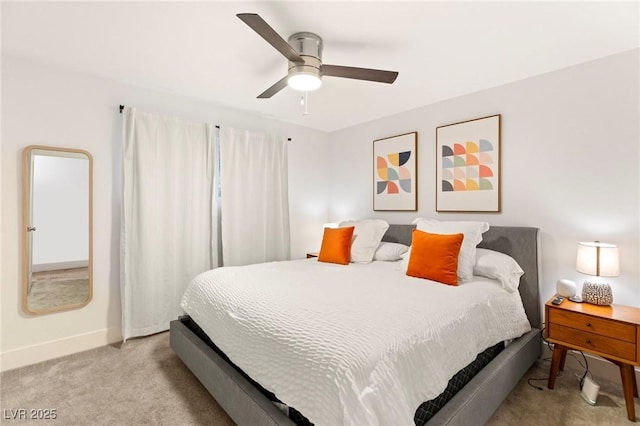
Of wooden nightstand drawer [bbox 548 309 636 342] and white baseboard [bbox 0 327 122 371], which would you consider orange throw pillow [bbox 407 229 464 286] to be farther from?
white baseboard [bbox 0 327 122 371]

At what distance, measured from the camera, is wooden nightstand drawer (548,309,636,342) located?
5.77ft

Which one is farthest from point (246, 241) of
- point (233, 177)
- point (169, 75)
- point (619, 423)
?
point (619, 423)

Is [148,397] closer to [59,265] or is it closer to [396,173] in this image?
[59,265]

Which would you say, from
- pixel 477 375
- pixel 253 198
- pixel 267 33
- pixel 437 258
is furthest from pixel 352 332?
pixel 253 198

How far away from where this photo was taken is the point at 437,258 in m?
2.25

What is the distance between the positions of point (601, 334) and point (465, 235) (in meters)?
1.01

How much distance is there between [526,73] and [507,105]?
0.29m

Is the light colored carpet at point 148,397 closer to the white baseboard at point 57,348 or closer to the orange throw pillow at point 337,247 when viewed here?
the white baseboard at point 57,348

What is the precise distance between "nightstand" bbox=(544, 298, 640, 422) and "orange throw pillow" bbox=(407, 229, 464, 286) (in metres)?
0.70

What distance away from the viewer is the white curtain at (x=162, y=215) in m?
2.78

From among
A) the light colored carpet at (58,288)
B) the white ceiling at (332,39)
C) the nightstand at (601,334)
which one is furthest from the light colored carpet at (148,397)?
the white ceiling at (332,39)

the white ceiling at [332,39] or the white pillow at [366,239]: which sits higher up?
the white ceiling at [332,39]

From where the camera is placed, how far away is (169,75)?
103 inches

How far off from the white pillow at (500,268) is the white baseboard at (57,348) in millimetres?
3346
